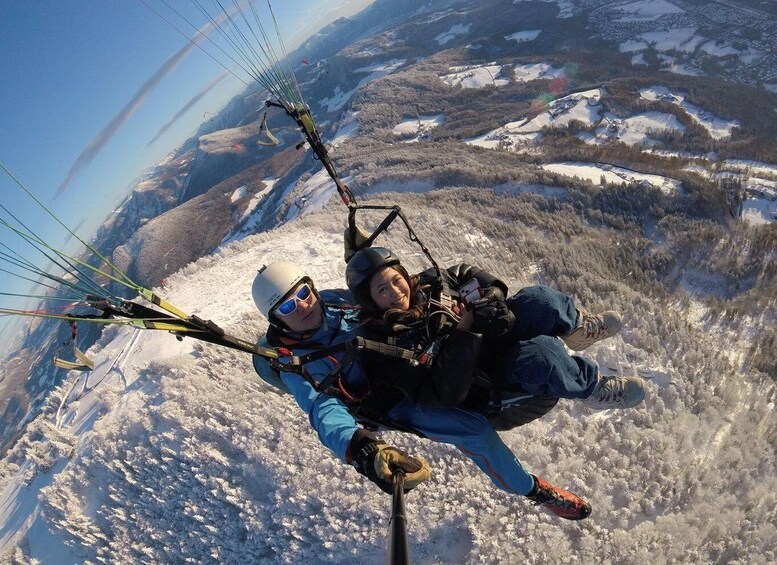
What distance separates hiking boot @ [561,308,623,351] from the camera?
4363 mm

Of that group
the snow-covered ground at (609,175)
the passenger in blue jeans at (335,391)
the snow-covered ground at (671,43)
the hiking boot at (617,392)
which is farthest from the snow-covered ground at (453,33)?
the passenger in blue jeans at (335,391)

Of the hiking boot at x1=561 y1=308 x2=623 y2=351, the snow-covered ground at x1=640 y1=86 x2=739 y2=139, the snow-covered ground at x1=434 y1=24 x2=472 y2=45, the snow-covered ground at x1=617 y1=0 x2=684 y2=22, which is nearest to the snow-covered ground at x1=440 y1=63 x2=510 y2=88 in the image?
the snow-covered ground at x1=640 y1=86 x2=739 y2=139

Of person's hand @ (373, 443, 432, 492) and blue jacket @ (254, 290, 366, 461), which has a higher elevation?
blue jacket @ (254, 290, 366, 461)

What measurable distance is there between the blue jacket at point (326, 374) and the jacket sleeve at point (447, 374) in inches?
20.9

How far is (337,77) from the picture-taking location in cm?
11900

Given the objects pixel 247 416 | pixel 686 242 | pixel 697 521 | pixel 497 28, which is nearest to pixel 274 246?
pixel 247 416

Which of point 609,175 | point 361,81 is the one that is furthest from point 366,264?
point 361,81

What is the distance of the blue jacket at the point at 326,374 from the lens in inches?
118

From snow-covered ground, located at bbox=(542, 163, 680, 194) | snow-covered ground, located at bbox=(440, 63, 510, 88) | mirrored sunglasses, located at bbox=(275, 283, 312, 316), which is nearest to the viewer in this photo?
mirrored sunglasses, located at bbox=(275, 283, 312, 316)

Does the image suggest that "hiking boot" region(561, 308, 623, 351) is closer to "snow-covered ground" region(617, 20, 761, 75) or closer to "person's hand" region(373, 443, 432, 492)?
"person's hand" region(373, 443, 432, 492)

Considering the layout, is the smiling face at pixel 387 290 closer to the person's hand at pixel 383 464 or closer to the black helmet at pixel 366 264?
the black helmet at pixel 366 264

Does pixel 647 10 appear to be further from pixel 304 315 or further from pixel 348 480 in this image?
pixel 304 315

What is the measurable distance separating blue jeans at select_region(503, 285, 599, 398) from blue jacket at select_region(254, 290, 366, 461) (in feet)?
4.45

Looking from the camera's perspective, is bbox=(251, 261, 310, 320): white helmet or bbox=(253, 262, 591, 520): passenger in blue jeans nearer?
bbox=(253, 262, 591, 520): passenger in blue jeans
